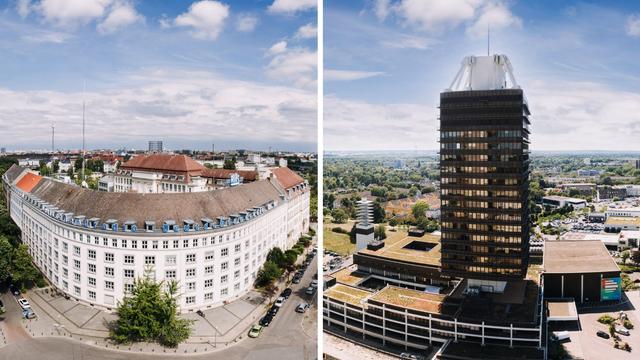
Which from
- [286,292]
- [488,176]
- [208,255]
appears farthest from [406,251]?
[208,255]

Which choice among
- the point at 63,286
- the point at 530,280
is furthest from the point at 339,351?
the point at 63,286

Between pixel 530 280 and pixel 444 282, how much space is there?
1338mm

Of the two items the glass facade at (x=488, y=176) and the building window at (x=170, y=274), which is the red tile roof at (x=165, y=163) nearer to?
the building window at (x=170, y=274)

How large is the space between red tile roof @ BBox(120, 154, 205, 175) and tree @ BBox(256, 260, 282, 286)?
0.79 metres

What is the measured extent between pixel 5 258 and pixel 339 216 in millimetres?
5690

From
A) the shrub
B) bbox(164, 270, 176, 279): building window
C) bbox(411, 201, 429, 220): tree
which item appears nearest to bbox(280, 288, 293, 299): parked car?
bbox(164, 270, 176, 279): building window

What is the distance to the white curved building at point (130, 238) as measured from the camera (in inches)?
86.7

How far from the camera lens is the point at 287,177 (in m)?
3.50

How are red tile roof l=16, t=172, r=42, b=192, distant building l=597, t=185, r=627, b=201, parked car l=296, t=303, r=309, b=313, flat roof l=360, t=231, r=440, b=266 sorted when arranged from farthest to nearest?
flat roof l=360, t=231, r=440, b=266
distant building l=597, t=185, r=627, b=201
parked car l=296, t=303, r=309, b=313
red tile roof l=16, t=172, r=42, b=192

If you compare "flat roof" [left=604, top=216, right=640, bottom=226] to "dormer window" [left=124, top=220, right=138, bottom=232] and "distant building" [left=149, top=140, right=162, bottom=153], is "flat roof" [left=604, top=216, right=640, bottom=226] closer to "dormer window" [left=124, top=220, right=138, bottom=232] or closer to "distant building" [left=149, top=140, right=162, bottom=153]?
"distant building" [left=149, top=140, right=162, bottom=153]

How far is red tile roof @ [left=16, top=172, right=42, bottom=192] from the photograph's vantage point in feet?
8.30

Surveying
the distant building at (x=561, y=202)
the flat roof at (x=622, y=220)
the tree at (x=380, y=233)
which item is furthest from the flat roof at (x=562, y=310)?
the tree at (x=380, y=233)

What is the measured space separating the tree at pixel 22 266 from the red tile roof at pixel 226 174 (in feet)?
3.43

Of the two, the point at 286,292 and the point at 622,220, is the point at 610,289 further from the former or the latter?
the point at 286,292
